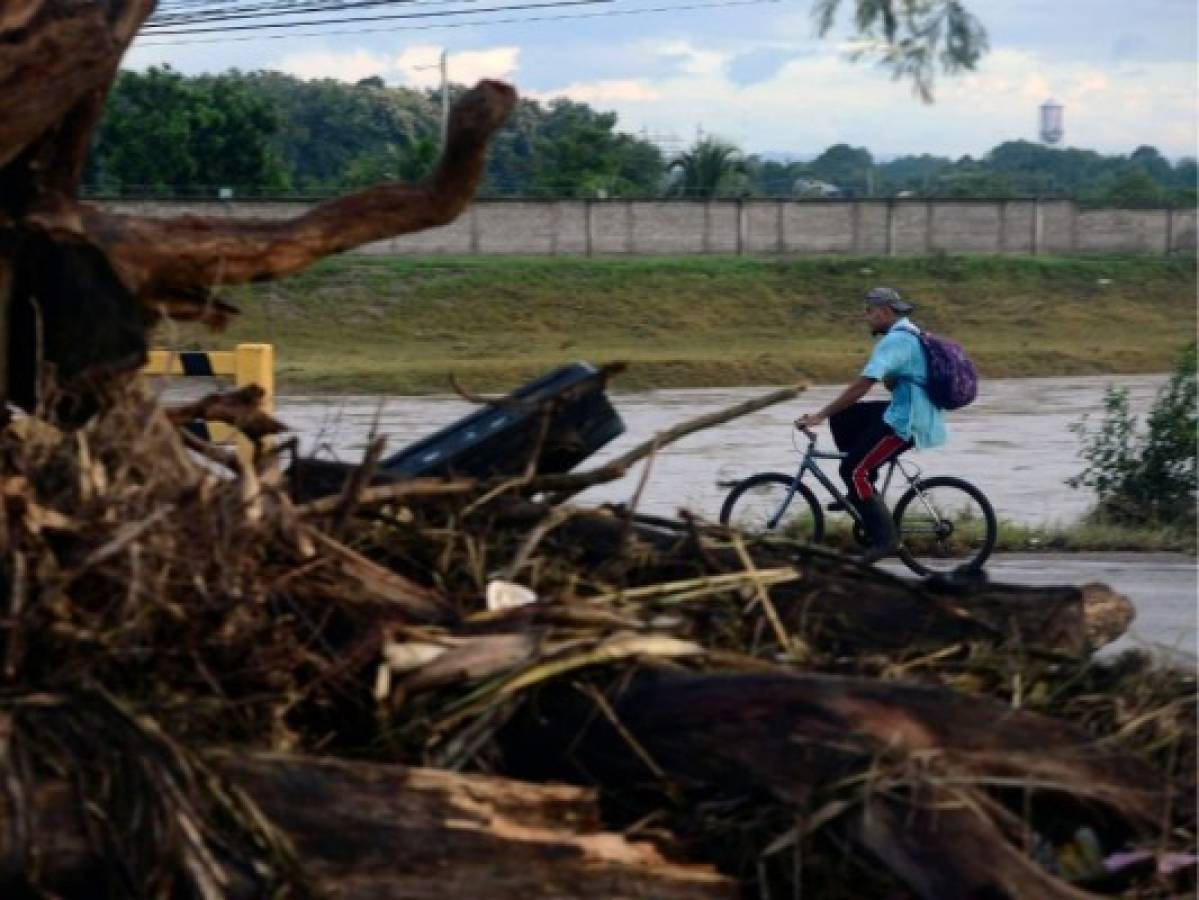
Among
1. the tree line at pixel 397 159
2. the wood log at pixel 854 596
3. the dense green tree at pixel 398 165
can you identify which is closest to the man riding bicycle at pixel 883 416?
the wood log at pixel 854 596

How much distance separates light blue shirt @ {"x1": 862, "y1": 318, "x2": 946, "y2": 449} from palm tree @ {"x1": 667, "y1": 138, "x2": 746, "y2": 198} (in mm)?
48143

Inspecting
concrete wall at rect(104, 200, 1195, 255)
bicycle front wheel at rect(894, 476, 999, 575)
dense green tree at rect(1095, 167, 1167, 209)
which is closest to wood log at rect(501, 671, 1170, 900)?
bicycle front wheel at rect(894, 476, 999, 575)

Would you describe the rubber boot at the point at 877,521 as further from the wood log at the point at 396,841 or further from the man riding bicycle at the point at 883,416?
the wood log at the point at 396,841

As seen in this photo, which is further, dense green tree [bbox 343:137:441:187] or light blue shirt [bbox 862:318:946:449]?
dense green tree [bbox 343:137:441:187]

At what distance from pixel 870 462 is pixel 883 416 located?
0.94 feet

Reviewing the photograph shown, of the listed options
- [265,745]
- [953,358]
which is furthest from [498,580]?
[953,358]

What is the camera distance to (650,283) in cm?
4297

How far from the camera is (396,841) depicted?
11.5 feet

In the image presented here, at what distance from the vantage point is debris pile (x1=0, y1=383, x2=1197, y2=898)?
3.51 meters

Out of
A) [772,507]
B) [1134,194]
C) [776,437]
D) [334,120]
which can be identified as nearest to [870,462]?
[772,507]

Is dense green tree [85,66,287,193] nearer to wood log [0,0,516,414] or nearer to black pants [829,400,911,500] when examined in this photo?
black pants [829,400,911,500]

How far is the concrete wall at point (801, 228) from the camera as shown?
52031mm

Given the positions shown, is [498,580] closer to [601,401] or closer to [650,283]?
[601,401]

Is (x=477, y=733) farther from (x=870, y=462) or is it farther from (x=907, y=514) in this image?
(x=907, y=514)
